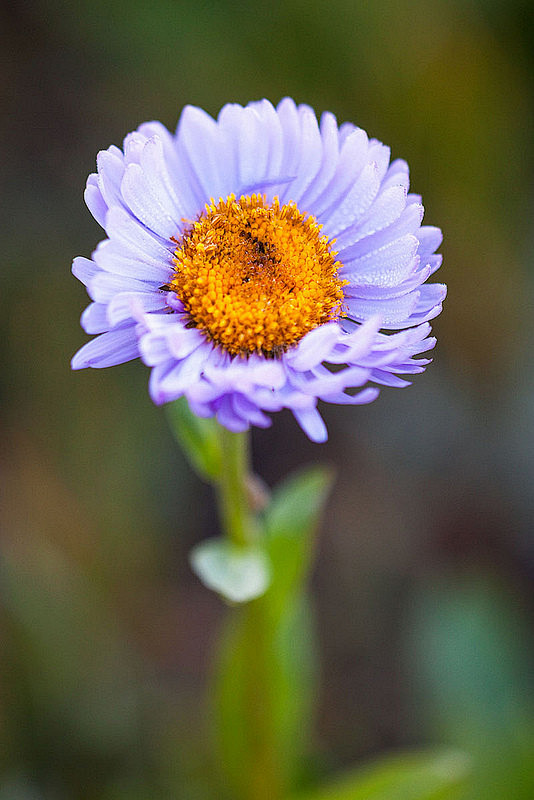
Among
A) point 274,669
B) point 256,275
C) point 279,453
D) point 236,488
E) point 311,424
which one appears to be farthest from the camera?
point 279,453

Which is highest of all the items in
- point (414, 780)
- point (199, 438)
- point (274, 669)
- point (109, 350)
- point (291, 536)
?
point (109, 350)

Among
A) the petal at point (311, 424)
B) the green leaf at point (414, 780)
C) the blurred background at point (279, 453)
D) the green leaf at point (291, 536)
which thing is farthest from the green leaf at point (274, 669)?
the petal at point (311, 424)

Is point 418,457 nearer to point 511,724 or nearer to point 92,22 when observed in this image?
point 511,724

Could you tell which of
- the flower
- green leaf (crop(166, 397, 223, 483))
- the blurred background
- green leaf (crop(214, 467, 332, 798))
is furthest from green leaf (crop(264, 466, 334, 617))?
the blurred background

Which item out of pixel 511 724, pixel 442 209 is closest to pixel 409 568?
pixel 511 724

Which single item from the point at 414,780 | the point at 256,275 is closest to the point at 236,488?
the point at 256,275

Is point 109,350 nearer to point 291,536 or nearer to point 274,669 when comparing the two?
point 291,536
